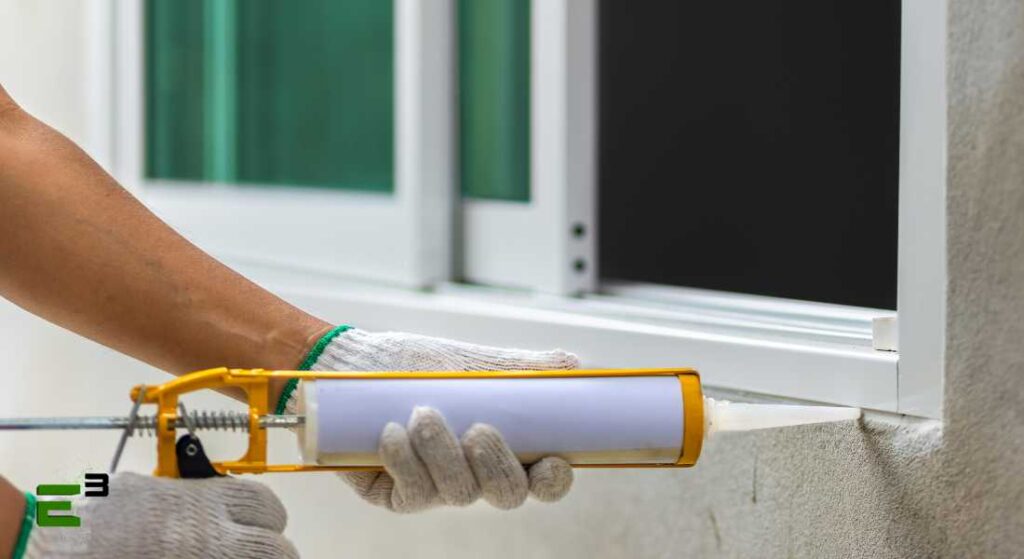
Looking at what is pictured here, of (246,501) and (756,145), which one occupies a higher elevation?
(756,145)

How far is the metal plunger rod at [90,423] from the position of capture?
34.6 inches

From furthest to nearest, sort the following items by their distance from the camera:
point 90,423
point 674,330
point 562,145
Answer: point 562,145 → point 674,330 → point 90,423

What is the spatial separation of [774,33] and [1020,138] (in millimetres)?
1158

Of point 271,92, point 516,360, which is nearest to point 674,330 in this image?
point 516,360

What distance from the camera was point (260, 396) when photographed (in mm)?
945

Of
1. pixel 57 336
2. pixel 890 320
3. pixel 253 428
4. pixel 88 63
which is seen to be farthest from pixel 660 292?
pixel 88 63

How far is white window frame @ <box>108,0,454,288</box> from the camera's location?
183 centimetres

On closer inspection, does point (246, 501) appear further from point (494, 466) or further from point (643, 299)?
point (643, 299)

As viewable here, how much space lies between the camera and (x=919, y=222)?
105cm

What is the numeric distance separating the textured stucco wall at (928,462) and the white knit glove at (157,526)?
14 cm

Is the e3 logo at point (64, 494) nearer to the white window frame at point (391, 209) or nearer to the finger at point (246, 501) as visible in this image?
the finger at point (246, 501)

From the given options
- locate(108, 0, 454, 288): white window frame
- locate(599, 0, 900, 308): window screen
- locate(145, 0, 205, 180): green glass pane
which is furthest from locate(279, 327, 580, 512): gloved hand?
locate(145, 0, 205, 180): green glass pane

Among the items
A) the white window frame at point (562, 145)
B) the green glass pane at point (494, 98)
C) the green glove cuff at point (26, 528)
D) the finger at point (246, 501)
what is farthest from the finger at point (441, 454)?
the green glass pane at point (494, 98)

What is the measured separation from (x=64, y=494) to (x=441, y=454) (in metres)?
0.26
